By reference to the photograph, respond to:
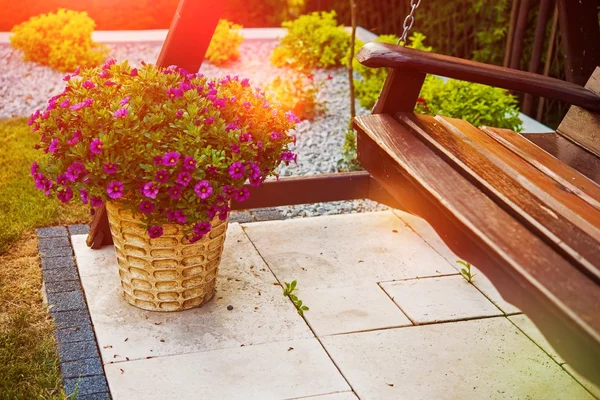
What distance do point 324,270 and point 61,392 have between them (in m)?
1.24

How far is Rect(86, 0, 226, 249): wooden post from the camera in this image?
9.70 ft

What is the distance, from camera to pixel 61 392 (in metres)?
2.45

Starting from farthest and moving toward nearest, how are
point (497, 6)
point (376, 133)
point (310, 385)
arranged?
1. point (497, 6)
2. point (310, 385)
3. point (376, 133)

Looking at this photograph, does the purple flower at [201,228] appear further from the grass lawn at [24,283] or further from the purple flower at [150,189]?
the grass lawn at [24,283]

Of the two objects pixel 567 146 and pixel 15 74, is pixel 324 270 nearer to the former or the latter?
pixel 567 146

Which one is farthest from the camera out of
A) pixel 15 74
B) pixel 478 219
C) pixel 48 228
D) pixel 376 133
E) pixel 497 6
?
pixel 15 74

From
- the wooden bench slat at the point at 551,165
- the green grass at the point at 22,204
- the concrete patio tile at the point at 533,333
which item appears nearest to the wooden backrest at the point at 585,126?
the wooden bench slat at the point at 551,165


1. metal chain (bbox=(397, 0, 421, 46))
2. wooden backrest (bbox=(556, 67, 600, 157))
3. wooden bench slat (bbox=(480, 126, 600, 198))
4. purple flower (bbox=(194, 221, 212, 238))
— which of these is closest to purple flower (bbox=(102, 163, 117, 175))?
purple flower (bbox=(194, 221, 212, 238))

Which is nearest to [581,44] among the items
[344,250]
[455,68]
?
[455,68]

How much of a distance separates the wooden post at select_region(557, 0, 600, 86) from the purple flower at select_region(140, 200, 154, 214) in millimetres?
1682

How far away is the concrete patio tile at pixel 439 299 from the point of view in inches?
119

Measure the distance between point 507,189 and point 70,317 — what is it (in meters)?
1.65

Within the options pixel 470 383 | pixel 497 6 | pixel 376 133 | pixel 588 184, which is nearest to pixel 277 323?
pixel 470 383

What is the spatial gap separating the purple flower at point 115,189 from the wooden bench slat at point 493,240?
76 centimetres
